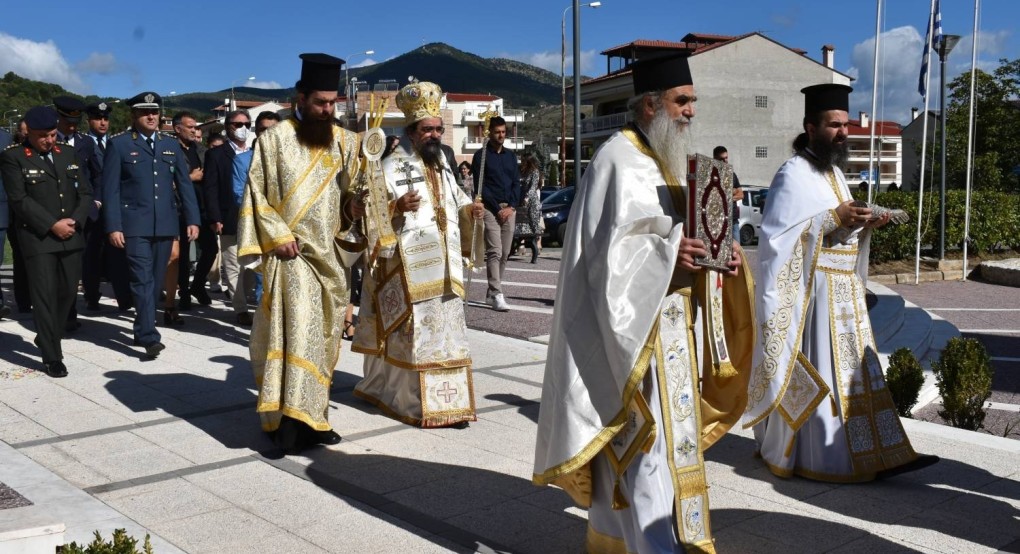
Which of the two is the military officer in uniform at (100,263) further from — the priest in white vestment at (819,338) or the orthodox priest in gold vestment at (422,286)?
the priest in white vestment at (819,338)

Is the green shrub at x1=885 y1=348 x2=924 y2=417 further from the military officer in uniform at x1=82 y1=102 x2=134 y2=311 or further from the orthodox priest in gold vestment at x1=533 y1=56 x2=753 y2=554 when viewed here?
the military officer in uniform at x1=82 y1=102 x2=134 y2=311

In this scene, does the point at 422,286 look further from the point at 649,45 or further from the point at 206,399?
the point at 649,45

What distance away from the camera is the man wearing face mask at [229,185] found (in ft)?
35.1

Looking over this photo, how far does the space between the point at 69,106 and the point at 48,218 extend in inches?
96.2

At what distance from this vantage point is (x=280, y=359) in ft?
19.7

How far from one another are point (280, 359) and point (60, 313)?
3274 mm

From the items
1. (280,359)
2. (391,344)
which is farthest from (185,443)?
(391,344)

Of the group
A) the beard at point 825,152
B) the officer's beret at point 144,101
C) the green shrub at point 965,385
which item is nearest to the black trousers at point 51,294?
the officer's beret at point 144,101

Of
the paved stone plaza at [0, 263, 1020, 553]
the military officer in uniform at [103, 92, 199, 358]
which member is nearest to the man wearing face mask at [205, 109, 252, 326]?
the military officer in uniform at [103, 92, 199, 358]

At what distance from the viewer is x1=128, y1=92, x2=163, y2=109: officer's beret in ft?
29.9

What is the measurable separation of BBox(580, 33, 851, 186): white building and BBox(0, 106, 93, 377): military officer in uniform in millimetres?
52904

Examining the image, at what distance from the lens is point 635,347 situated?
3.96 metres

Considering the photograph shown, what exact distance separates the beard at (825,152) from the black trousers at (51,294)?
5.79m

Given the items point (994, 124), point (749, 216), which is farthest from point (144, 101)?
point (994, 124)
